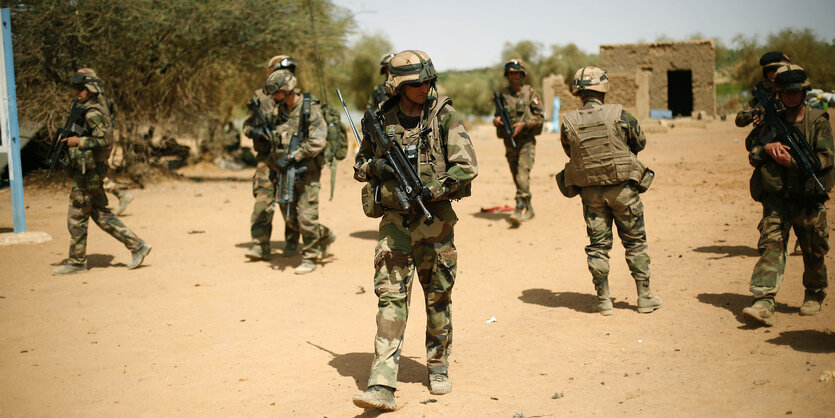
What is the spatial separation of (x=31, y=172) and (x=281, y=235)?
26.3 ft

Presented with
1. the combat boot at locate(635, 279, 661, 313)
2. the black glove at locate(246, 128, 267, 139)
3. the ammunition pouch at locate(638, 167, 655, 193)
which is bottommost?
the combat boot at locate(635, 279, 661, 313)

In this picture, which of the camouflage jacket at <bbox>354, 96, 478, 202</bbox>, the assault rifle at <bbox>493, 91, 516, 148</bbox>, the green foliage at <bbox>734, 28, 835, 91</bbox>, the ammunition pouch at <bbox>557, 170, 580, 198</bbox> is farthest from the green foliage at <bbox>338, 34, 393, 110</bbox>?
the camouflage jacket at <bbox>354, 96, 478, 202</bbox>

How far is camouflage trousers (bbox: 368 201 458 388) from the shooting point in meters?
4.28

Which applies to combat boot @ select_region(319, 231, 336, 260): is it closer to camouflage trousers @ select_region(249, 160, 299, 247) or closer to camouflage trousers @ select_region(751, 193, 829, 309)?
camouflage trousers @ select_region(249, 160, 299, 247)

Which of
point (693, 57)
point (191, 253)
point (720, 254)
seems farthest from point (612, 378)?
point (693, 57)

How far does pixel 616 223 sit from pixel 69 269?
6161 millimetres

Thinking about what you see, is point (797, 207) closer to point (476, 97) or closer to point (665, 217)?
point (665, 217)

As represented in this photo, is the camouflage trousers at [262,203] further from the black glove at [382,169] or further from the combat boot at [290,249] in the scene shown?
the black glove at [382,169]

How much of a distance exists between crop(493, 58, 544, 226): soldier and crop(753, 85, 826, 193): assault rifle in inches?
185

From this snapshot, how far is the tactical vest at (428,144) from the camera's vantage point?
4371mm

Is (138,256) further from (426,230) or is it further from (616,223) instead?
(616,223)

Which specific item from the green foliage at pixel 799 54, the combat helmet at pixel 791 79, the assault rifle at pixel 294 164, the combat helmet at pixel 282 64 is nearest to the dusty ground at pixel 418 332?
the assault rifle at pixel 294 164

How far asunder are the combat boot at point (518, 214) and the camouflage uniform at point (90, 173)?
5250 mm

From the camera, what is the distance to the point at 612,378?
475cm
